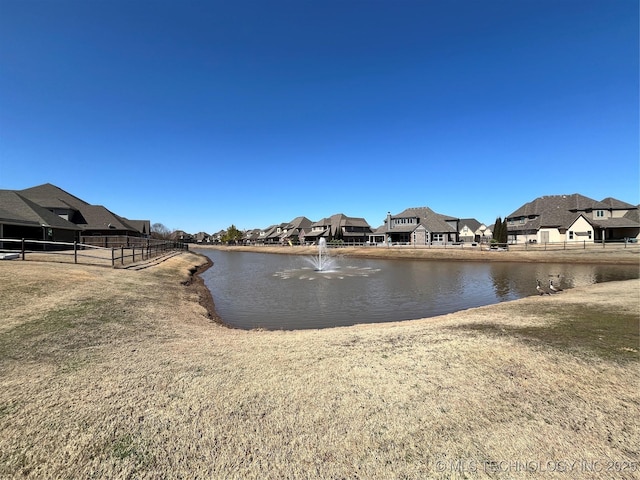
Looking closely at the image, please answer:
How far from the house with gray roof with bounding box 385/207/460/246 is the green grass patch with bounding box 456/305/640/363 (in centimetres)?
5836

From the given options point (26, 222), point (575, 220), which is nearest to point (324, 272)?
point (26, 222)

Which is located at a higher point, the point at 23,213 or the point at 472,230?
the point at 472,230

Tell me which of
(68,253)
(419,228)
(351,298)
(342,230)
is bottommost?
(351,298)

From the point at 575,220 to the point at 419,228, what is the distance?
2781cm

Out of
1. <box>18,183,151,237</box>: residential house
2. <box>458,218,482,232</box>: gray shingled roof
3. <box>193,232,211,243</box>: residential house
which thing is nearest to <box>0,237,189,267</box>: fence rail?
<box>18,183,151,237</box>: residential house

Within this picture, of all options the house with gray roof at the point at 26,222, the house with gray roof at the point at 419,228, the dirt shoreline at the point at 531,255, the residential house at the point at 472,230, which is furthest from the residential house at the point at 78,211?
the residential house at the point at 472,230

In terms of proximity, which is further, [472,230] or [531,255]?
[472,230]

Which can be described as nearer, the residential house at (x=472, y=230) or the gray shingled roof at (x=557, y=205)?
the gray shingled roof at (x=557, y=205)

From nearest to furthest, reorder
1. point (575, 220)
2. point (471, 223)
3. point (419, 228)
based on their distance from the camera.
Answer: point (575, 220) < point (419, 228) < point (471, 223)

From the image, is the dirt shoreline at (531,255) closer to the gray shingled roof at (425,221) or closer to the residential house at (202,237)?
the gray shingled roof at (425,221)

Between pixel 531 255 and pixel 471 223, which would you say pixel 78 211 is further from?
pixel 471 223

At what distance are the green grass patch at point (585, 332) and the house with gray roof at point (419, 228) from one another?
2298 inches

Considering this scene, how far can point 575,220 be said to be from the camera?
54.7 m

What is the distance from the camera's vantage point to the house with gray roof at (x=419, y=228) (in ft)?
228
